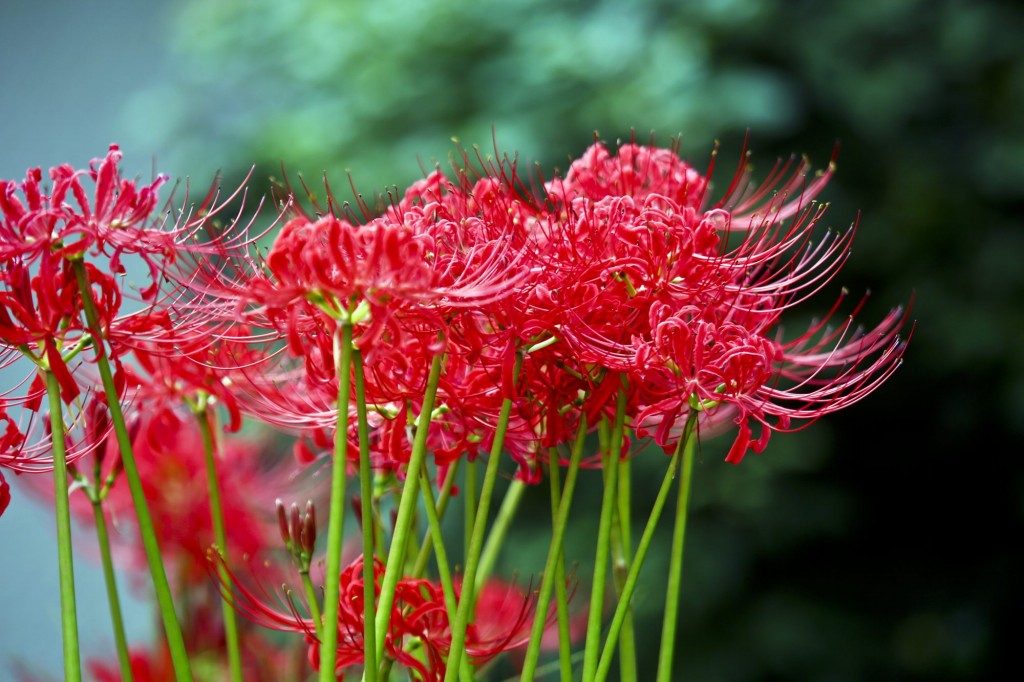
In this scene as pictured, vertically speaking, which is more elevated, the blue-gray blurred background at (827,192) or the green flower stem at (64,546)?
the blue-gray blurred background at (827,192)

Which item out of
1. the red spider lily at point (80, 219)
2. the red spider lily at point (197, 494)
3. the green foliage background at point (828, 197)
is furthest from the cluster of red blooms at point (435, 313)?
the green foliage background at point (828, 197)

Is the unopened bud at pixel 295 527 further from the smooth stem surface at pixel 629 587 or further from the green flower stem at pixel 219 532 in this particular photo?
the smooth stem surface at pixel 629 587

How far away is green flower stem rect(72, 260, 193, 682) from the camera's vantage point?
0.57m

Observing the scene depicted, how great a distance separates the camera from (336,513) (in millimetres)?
560

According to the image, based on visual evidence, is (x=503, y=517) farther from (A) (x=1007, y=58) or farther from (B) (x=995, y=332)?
(A) (x=1007, y=58)

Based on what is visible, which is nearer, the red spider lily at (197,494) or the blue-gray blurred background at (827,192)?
the red spider lily at (197,494)

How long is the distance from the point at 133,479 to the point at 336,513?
0.11 m

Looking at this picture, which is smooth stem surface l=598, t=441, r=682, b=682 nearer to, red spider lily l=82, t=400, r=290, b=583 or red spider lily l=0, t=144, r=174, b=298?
red spider lily l=0, t=144, r=174, b=298

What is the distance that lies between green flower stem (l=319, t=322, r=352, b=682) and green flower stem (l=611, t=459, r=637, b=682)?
20 cm

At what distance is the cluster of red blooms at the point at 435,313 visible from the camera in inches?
22.4

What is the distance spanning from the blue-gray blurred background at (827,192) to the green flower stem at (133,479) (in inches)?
49.8

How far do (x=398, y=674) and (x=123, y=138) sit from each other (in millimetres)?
2031

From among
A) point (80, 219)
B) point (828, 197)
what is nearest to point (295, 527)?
point (80, 219)

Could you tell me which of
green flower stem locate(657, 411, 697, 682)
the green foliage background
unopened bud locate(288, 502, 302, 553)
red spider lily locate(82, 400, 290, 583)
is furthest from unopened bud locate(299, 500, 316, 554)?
the green foliage background
